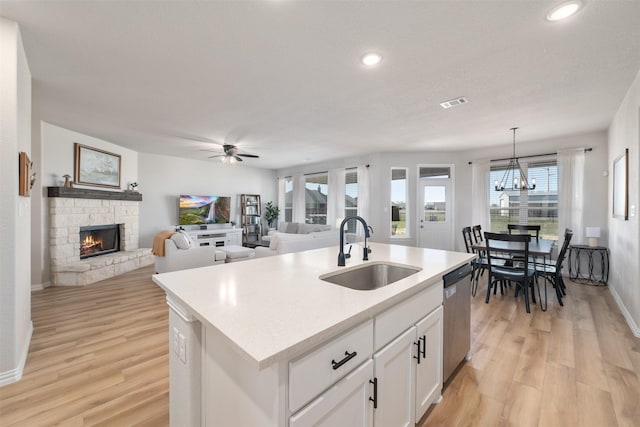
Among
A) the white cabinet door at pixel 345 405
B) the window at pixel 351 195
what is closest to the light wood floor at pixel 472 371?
the white cabinet door at pixel 345 405

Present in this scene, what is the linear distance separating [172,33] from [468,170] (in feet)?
20.1

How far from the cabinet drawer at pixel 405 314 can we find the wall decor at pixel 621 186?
3.24 meters

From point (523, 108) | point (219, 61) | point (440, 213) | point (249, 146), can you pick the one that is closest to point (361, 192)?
point (440, 213)

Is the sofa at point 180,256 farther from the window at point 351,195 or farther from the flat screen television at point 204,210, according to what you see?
the window at point 351,195

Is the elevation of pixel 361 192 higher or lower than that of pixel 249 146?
lower

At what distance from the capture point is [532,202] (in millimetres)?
5316

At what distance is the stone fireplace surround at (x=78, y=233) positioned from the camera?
4.33 metres

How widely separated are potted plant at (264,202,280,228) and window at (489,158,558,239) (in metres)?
6.16

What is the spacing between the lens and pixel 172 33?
2023 mm

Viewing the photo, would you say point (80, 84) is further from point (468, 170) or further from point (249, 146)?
point (468, 170)

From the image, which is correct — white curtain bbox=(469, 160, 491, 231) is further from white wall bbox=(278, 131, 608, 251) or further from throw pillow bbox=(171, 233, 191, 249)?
throw pillow bbox=(171, 233, 191, 249)

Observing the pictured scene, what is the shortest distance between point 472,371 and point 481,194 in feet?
15.3

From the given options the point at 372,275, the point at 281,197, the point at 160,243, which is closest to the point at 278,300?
the point at 372,275

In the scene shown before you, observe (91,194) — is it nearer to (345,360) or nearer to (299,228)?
(299,228)
